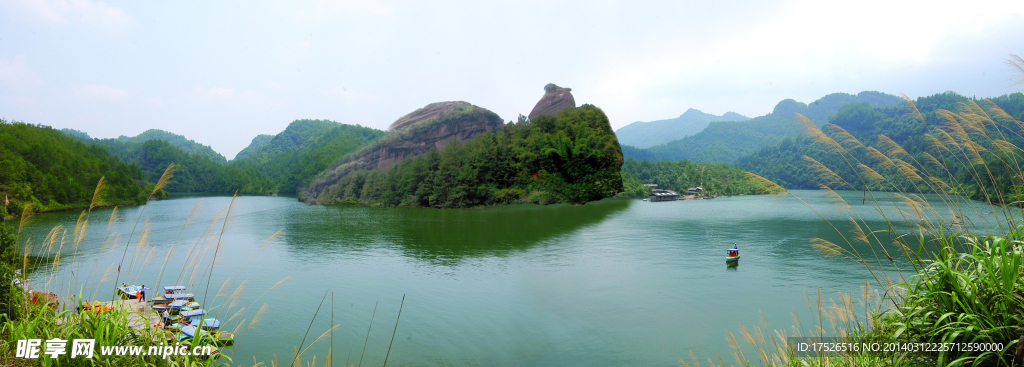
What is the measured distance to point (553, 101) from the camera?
151 ft

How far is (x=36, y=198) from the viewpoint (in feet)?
96.4

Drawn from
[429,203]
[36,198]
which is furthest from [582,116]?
[36,198]

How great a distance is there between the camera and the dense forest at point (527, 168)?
33906 millimetres

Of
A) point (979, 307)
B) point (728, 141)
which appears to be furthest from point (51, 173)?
point (728, 141)

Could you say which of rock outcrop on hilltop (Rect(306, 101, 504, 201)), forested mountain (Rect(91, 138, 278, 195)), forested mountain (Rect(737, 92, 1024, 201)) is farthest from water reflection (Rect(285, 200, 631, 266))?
forested mountain (Rect(91, 138, 278, 195))

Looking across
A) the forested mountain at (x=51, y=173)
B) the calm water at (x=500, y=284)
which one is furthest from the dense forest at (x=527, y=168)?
the forested mountain at (x=51, y=173)

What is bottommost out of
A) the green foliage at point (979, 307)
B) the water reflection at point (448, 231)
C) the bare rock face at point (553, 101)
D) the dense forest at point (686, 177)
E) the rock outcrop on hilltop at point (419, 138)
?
the water reflection at point (448, 231)

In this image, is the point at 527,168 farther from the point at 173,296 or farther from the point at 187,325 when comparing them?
the point at 187,325

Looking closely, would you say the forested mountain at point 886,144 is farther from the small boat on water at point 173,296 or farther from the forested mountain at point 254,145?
the forested mountain at point 254,145

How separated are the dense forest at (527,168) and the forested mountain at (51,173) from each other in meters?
21.4

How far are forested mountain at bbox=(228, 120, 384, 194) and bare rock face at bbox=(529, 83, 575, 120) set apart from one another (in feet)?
103

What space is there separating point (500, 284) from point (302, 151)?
8721 centimetres

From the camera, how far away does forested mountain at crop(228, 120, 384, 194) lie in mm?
67750

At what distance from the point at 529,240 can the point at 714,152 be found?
96.4 meters
